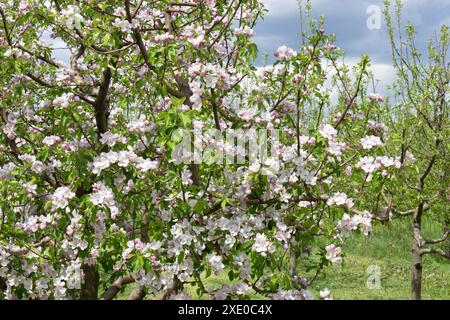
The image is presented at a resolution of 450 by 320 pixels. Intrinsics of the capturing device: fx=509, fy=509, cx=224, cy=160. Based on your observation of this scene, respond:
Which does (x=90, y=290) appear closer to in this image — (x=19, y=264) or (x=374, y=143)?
(x=19, y=264)

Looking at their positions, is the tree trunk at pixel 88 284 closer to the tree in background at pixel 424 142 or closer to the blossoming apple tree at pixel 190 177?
the blossoming apple tree at pixel 190 177

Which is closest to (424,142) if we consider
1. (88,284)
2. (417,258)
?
(417,258)

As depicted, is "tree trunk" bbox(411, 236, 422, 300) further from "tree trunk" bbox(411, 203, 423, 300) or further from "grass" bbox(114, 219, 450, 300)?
"grass" bbox(114, 219, 450, 300)

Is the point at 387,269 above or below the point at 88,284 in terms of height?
below

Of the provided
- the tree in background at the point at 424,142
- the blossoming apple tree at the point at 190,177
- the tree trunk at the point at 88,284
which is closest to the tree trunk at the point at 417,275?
the tree in background at the point at 424,142

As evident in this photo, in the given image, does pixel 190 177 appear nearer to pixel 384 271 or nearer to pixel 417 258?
pixel 417 258

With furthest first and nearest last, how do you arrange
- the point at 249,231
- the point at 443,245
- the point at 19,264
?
1. the point at 443,245
2. the point at 19,264
3. the point at 249,231

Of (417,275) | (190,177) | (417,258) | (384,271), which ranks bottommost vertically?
(384,271)

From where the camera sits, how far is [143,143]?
13.6ft

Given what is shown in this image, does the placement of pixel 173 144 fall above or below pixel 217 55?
below

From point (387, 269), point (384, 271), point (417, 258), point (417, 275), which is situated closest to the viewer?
point (417, 275)
